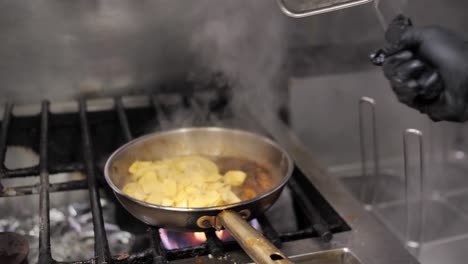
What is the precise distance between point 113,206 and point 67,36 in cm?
50

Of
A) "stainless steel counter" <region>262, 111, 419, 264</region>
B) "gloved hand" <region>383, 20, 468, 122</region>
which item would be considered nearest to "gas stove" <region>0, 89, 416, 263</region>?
"stainless steel counter" <region>262, 111, 419, 264</region>

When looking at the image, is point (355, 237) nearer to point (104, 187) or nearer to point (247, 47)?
point (104, 187)

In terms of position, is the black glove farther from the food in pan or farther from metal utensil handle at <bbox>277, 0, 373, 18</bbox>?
the food in pan

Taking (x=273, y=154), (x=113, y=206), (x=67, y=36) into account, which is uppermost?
(x=67, y=36)

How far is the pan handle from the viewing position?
2.38 ft

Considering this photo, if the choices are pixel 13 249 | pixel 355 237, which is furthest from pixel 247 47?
pixel 13 249

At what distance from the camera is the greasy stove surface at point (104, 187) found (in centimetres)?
84

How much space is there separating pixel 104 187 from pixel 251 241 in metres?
0.49

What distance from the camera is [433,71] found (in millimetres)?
702

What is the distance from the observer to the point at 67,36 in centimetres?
135

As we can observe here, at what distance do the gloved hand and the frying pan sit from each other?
0.28 meters

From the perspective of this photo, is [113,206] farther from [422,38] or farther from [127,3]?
[422,38]

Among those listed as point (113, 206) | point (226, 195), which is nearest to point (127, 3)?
point (113, 206)

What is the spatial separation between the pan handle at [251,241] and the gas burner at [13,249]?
0.33 meters
